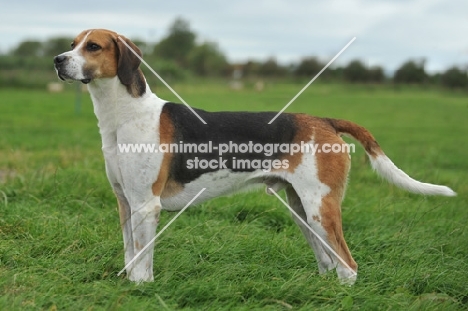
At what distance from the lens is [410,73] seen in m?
57.3

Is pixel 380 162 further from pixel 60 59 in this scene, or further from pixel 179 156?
pixel 60 59

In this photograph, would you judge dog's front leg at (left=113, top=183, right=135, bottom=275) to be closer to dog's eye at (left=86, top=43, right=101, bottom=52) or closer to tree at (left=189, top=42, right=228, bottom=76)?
dog's eye at (left=86, top=43, right=101, bottom=52)

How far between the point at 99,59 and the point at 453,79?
5252 cm

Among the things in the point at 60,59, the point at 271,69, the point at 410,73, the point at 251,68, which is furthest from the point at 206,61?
the point at 60,59

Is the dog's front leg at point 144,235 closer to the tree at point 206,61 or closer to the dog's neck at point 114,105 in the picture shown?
the dog's neck at point 114,105

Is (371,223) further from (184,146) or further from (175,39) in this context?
(175,39)

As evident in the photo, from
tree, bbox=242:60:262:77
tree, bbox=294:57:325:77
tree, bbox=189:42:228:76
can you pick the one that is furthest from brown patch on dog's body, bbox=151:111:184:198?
tree, bbox=242:60:262:77

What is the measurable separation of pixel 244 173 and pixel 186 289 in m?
1.25

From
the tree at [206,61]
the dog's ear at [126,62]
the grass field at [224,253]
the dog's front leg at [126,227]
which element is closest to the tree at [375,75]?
the tree at [206,61]

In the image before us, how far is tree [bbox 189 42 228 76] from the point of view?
71188 millimetres

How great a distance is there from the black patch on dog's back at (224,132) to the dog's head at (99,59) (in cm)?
53

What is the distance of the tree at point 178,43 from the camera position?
71938mm

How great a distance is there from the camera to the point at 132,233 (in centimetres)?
549

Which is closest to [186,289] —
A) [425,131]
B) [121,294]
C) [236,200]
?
[121,294]
